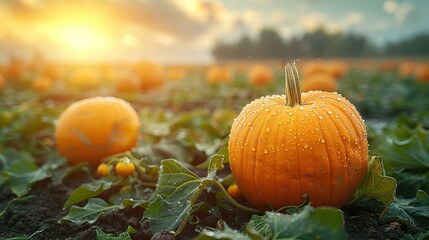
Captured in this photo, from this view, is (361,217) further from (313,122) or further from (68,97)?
(68,97)

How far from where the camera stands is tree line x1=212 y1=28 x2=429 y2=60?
1984 inches

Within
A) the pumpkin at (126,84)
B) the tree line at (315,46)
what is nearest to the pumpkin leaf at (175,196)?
the pumpkin at (126,84)

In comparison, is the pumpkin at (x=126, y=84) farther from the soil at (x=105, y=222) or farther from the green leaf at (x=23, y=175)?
the soil at (x=105, y=222)

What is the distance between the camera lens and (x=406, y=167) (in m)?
3.67

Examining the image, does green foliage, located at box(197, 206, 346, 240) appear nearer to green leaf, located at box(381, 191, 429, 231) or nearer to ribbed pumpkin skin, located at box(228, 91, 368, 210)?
ribbed pumpkin skin, located at box(228, 91, 368, 210)

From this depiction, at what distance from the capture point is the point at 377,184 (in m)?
2.70

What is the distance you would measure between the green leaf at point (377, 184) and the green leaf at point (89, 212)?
152cm

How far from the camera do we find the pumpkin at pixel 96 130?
13.8 feet

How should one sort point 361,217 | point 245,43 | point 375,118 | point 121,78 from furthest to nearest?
1. point 245,43
2. point 121,78
3. point 375,118
4. point 361,217

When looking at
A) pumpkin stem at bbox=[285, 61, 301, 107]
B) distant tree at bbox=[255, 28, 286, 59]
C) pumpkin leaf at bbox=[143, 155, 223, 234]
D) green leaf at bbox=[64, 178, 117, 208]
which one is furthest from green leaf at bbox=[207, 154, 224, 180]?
distant tree at bbox=[255, 28, 286, 59]

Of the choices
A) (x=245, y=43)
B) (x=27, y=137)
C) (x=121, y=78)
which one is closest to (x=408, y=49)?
(x=245, y=43)

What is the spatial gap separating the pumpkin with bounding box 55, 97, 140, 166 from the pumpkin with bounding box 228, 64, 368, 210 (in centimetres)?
162

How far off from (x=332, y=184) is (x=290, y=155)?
0.29 metres

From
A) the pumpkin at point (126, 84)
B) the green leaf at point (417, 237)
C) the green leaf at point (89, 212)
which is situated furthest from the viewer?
the pumpkin at point (126, 84)
